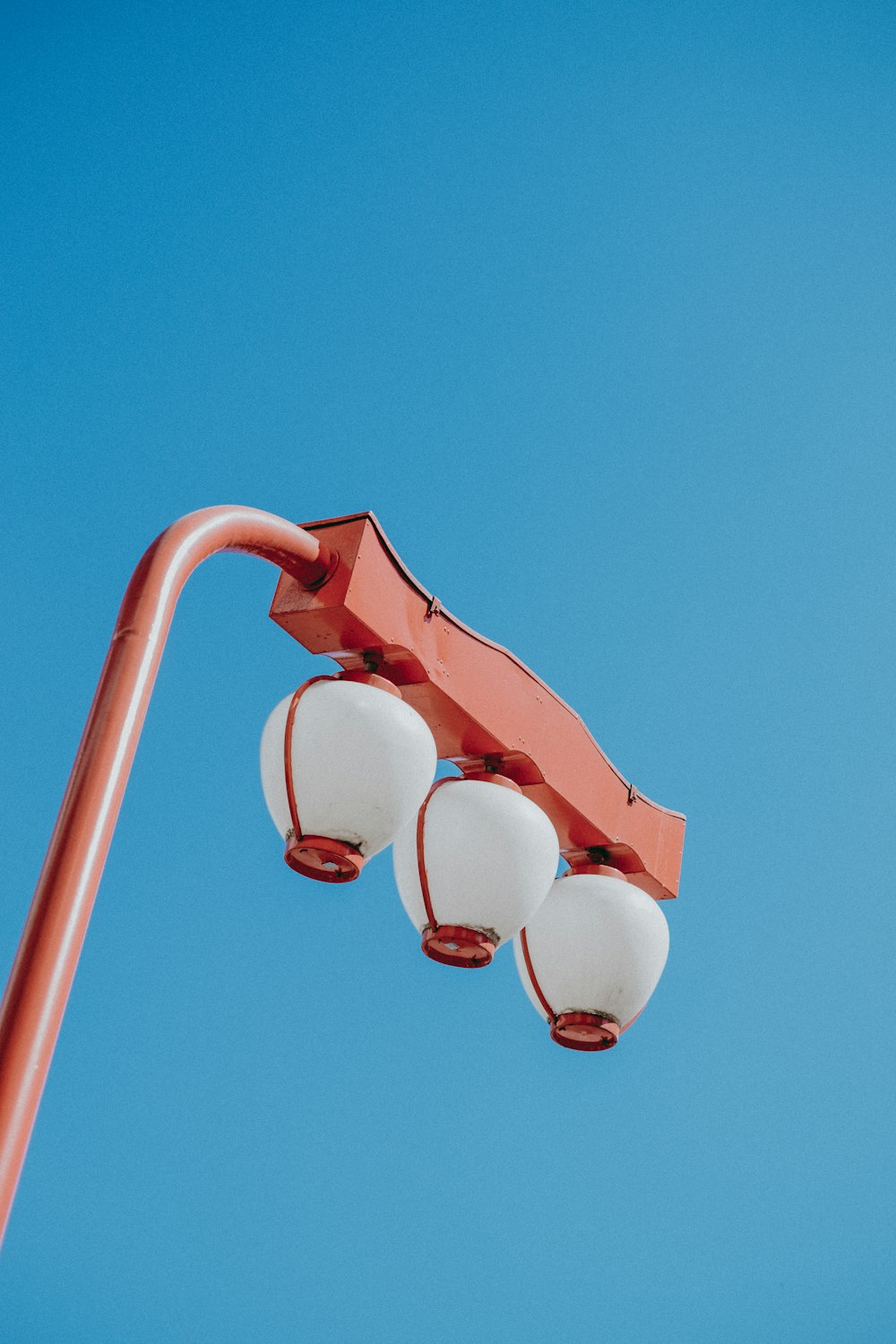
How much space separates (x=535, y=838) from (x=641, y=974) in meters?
0.31

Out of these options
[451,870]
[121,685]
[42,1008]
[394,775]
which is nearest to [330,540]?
[394,775]

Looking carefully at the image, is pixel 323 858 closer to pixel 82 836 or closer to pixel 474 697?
pixel 474 697

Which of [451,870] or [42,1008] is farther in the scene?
[451,870]

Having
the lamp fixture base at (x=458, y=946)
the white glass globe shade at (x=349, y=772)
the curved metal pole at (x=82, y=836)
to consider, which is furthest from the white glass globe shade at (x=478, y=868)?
the curved metal pole at (x=82, y=836)

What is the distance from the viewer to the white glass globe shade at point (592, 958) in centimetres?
185

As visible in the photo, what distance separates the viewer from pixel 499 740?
1.78 meters

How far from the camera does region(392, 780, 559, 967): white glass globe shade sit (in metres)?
1.69

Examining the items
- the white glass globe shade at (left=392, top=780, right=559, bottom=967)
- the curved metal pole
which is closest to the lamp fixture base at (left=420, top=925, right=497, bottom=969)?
the white glass globe shade at (left=392, top=780, right=559, bottom=967)

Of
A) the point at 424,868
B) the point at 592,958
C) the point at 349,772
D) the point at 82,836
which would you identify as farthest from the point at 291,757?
the point at 82,836

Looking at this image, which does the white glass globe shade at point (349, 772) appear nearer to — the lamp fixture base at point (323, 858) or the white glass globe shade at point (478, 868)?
the lamp fixture base at point (323, 858)

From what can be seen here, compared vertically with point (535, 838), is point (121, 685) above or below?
below

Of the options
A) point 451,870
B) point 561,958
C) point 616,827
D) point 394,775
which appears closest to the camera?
point 394,775

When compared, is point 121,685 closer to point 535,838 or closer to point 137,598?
point 137,598

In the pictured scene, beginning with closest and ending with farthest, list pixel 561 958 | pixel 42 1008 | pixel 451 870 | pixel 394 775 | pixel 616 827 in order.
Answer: pixel 42 1008 → pixel 394 775 → pixel 451 870 → pixel 561 958 → pixel 616 827
